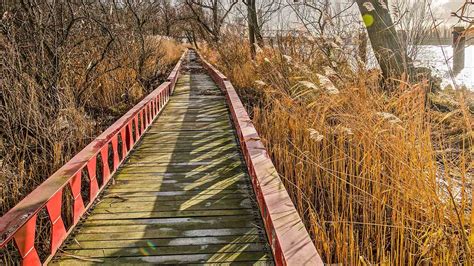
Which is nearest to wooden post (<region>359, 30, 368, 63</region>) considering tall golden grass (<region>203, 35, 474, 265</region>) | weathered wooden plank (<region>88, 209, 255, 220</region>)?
tall golden grass (<region>203, 35, 474, 265</region>)

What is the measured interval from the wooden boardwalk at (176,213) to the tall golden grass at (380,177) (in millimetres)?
422

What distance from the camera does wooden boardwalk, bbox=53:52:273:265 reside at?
8.28 feet

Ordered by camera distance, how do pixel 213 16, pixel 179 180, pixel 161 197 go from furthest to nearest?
pixel 213 16, pixel 179 180, pixel 161 197

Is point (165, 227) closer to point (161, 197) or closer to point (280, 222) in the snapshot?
point (161, 197)

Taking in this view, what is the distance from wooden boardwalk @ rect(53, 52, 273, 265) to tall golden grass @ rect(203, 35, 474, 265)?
1.38ft

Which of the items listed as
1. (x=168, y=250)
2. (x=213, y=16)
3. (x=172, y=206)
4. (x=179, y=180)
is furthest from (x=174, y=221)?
(x=213, y=16)

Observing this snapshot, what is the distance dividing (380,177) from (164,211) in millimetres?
1582

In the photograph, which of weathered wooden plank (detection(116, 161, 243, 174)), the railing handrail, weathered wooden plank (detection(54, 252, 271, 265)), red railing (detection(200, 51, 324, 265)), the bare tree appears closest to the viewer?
red railing (detection(200, 51, 324, 265))

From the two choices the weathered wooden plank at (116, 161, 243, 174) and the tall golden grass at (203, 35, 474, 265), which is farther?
the weathered wooden plank at (116, 161, 243, 174)

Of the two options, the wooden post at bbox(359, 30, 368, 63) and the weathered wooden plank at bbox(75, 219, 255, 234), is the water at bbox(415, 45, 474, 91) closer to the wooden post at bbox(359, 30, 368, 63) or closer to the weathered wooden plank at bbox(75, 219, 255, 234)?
the wooden post at bbox(359, 30, 368, 63)

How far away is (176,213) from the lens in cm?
306

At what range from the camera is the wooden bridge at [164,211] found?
2.25m

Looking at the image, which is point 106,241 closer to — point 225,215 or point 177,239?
point 177,239

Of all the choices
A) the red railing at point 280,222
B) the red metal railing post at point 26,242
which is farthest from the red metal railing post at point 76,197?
the red railing at point 280,222
